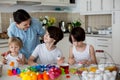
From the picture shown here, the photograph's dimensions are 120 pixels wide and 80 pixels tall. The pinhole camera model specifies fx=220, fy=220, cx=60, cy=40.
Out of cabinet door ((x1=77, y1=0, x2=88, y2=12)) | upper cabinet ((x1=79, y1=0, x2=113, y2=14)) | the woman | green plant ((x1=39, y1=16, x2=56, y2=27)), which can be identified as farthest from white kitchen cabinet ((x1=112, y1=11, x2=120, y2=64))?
the woman

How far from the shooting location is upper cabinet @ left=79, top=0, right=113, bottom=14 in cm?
468

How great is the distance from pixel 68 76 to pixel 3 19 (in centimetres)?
313

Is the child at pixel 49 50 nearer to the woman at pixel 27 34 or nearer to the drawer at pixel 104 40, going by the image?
the woman at pixel 27 34

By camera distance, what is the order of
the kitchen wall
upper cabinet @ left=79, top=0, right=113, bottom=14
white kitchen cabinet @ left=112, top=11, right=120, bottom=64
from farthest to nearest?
the kitchen wall, upper cabinet @ left=79, top=0, right=113, bottom=14, white kitchen cabinet @ left=112, top=11, right=120, bottom=64

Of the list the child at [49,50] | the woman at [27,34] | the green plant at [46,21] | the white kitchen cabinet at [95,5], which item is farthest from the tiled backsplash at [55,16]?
the child at [49,50]

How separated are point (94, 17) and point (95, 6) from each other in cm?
50

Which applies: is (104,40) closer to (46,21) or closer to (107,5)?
(107,5)

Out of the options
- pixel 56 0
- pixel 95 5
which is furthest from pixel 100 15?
pixel 56 0

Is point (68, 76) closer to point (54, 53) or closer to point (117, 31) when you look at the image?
point (54, 53)

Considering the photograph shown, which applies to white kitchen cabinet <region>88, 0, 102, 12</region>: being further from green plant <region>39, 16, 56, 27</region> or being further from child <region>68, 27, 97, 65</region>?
child <region>68, 27, 97, 65</region>

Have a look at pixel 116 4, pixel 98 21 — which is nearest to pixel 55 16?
pixel 98 21

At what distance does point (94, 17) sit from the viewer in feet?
17.7

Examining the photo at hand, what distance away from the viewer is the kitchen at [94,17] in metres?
4.49

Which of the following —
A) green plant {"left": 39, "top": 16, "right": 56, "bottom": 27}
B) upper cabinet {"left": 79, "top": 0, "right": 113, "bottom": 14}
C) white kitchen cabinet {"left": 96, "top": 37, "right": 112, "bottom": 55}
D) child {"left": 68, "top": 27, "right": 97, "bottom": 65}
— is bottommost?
white kitchen cabinet {"left": 96, "top": 37, "right": 112, "bottom": 55}
